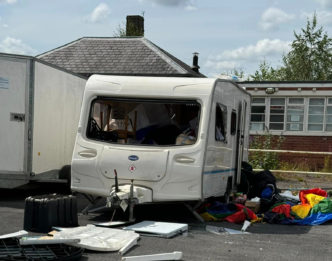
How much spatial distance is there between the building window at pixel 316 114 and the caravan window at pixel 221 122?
37.1 feet

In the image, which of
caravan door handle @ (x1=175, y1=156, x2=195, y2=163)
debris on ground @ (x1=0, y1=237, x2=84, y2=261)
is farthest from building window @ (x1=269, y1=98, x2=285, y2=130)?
debris on ground @ (x1=0, y1=237, x2=84, y2=261)

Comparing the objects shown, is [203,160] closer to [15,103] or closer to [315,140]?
[15,103]

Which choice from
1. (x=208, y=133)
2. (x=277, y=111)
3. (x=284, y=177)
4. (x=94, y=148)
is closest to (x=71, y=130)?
(x=94, y=148)

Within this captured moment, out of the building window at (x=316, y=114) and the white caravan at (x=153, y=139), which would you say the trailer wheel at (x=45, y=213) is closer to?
the white caravan at (x=153, y=139)

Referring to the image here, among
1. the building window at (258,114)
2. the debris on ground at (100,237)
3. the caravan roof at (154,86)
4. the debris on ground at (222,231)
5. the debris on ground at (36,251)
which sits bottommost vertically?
the debris on ground at (222,231)

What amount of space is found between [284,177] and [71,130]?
728 centimetres

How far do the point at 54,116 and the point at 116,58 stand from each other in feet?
35.8

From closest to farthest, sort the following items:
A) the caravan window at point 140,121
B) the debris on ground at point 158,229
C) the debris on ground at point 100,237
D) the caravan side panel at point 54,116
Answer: the debris on ground at point 100,237 < the debris on ground at point 158,229 < the caravan window at point 140,121 < the caravan side panel at point 54,116

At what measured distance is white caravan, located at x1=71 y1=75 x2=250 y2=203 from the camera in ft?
26.9

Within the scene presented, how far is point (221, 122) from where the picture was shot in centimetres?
922

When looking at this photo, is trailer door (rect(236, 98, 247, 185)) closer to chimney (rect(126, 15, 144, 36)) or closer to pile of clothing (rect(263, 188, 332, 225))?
pile of clothing (rect(263, 188, 332, 225))

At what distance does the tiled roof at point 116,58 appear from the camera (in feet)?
66.9

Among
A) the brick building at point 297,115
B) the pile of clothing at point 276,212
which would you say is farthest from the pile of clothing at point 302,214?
the brick building at point 297,115

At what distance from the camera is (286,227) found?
8.70m
